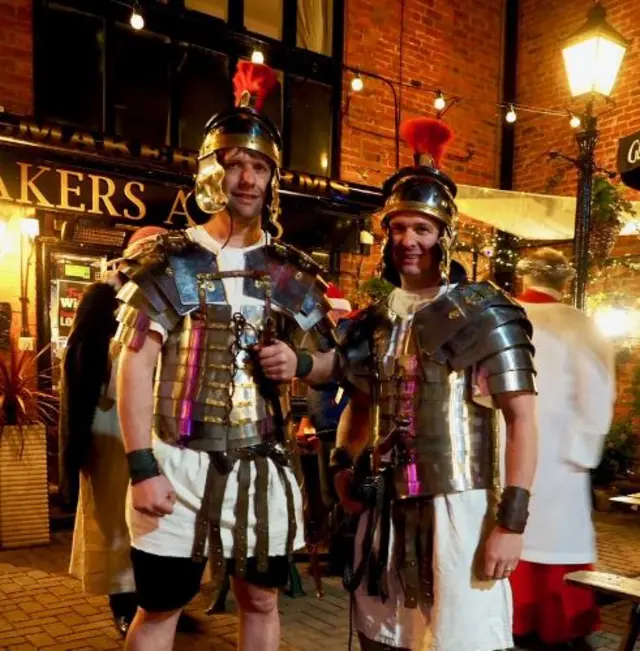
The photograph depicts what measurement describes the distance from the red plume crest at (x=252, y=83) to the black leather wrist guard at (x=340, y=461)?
1317mm

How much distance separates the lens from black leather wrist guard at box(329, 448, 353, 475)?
8.64ft

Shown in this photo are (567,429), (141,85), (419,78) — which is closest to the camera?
(567,429)

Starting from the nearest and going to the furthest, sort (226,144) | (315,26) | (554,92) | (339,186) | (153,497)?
(153,497), (226,144), (339,186), (315,26), (554,92)

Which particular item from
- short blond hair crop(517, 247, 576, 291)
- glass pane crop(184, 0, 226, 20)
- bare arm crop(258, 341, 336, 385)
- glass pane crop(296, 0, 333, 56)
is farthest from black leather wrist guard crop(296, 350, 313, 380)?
glass pane crop(296, 0, 333, 56)

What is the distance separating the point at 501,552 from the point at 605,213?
544 centimetres

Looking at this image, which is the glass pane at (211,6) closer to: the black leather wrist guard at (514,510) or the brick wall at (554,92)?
the brick wall at (554,92)

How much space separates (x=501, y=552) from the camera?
223cm

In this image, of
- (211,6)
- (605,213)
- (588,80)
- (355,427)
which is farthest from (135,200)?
(355,427)

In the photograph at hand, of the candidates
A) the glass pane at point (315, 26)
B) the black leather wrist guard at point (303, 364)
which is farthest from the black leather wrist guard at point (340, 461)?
the glass pane at point (315, 26)

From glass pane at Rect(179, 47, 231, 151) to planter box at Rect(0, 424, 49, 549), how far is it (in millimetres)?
3765

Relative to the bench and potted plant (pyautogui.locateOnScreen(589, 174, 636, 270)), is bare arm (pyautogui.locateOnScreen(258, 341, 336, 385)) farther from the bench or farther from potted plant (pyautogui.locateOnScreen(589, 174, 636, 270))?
potted plant (pyautogui.locateOnScreen(589, 174, 636, 270))

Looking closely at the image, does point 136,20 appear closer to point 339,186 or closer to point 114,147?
point 114,147

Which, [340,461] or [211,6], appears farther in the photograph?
[211,6]

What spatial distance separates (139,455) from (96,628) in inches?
97.3
